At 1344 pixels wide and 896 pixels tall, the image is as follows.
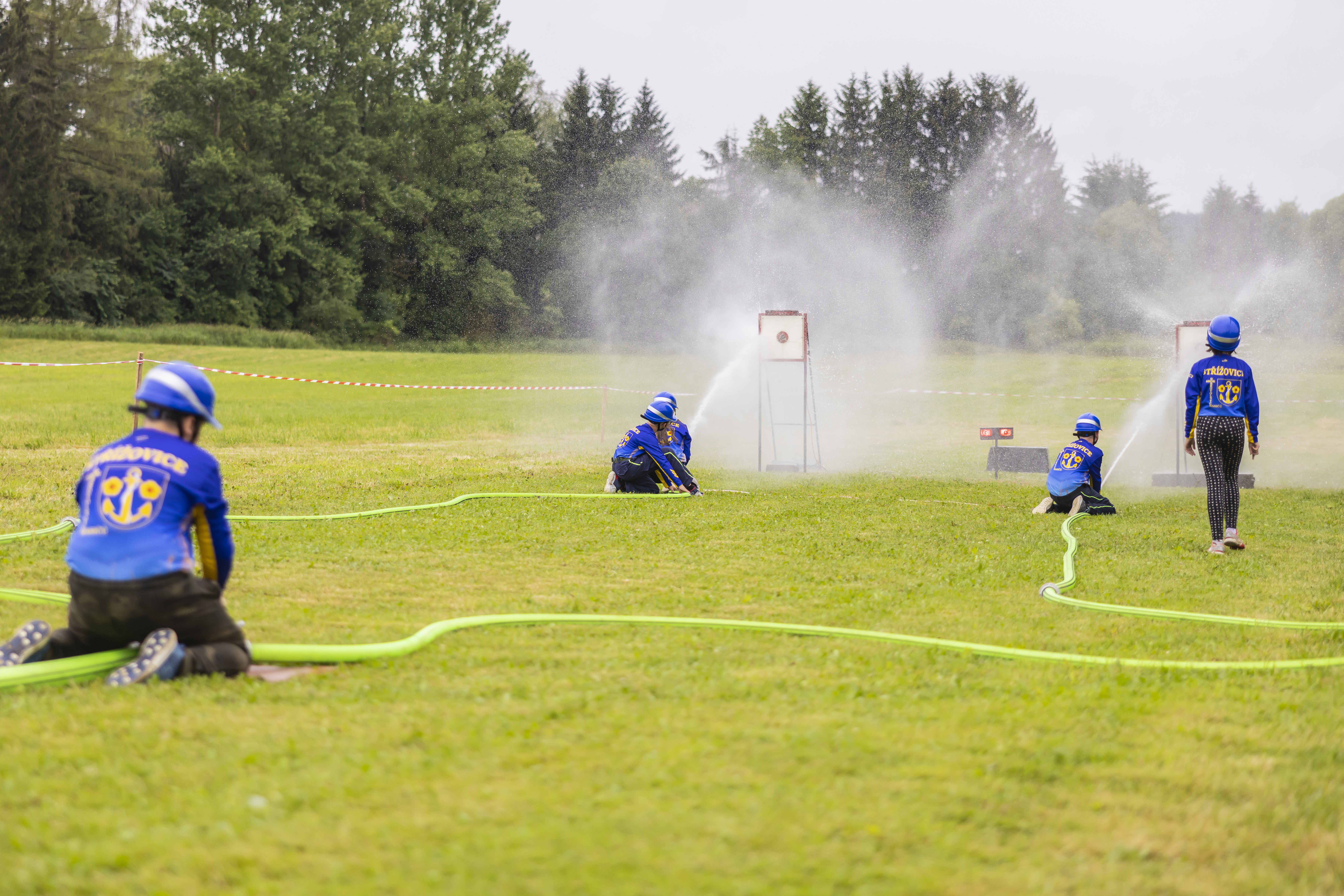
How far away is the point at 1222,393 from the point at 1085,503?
268 centimetres

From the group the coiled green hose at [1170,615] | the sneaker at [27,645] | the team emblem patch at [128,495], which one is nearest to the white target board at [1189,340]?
the coiled green hose at [1170,615]

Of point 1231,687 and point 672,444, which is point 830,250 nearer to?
point 672,444

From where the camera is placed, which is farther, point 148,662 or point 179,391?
point 179,391

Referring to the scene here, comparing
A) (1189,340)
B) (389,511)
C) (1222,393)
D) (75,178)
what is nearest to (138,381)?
(389,511)

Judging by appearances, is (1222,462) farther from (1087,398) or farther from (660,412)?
(1087,398)

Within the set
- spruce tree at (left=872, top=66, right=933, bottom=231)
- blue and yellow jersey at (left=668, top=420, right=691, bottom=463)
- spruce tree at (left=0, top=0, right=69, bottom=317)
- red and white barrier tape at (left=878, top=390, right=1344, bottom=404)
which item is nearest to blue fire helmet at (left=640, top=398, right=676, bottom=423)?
blue and yellow jersey at (left=668, top=420, right=691, bottom=463)

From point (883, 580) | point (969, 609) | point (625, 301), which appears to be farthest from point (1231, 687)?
point (625, 301)

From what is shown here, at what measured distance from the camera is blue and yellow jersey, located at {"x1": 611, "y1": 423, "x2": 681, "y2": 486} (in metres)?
12.9

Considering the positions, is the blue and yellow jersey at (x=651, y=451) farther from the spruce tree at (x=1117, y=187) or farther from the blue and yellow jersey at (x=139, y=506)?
the spruce tree at (x=1117, y=187)

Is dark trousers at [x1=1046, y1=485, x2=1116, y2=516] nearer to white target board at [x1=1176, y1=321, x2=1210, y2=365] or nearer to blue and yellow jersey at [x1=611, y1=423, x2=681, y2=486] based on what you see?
blue and yellow jersey at [x1=611, y1=423, x2=681, y2=486]

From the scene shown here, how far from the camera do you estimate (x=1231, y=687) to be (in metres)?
5.24

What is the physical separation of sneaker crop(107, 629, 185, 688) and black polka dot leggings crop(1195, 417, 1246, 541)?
7.99 m

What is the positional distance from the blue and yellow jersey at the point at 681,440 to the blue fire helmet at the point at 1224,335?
620 centimetres

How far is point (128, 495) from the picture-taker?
4.90m
